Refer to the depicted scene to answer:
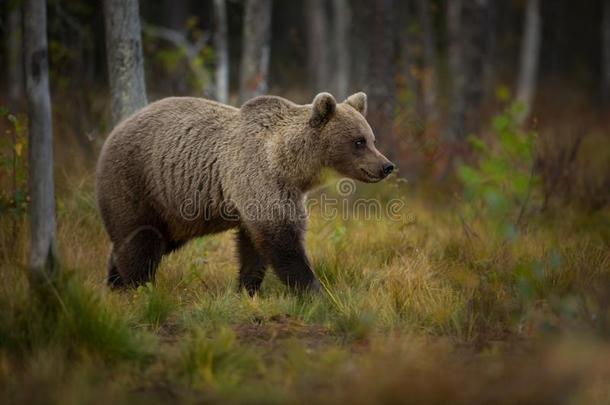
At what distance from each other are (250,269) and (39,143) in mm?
2164

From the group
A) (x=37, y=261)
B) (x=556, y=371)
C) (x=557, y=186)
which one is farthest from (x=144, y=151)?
(x=557, y=186)

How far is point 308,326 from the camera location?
473 centimetres

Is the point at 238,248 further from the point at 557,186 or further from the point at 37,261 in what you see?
the point at 557,186

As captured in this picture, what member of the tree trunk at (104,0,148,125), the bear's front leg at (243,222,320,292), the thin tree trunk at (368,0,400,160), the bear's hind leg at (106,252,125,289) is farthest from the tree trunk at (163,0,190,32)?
the bear's front leg at (243,222,320,292)

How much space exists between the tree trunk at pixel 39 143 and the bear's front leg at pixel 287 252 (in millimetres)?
1691

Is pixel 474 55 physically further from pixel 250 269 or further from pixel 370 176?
pixel 250 269

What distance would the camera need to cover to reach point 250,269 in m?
5.72

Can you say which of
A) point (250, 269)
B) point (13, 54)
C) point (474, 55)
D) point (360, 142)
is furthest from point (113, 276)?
point (13, 54)

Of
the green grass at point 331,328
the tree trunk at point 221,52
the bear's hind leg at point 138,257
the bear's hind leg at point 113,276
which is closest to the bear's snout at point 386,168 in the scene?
the green grass at point 331,328

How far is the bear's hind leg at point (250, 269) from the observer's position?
5.68 meters

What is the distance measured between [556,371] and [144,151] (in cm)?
372

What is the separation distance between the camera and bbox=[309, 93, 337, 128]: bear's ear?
5467mm

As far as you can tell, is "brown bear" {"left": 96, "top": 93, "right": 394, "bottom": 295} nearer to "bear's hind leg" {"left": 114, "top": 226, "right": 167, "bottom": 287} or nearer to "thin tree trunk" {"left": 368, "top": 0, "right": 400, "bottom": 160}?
"bear's hind leg" {"left": 114, "top": 226, "right": 167, "bottom": 287}

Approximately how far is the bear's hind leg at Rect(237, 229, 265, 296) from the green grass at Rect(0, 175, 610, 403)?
4.8 inches
